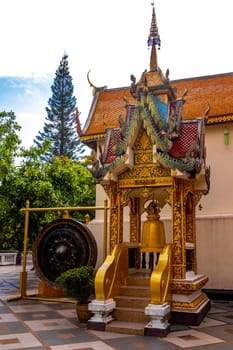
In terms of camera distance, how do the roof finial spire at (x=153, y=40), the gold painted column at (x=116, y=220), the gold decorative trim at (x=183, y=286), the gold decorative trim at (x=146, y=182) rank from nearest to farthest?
the gold decorative trim at (x=183, y=286) → the gold decorative trim at (x=146, y=182) → the gold painted column at (x=116, y=220) → the roof finial spire at (x=153, y=40)

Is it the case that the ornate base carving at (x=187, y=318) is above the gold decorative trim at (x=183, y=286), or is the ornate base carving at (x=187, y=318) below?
below

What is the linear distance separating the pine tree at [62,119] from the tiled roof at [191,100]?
723 inches

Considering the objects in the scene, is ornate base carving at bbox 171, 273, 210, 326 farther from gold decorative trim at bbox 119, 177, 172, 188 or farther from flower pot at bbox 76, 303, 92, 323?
gold decorative trim at bbox 119, 177, 172, 188

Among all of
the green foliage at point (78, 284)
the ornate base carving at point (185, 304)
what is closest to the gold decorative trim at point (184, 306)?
the ornate base carving at point (185, 304)

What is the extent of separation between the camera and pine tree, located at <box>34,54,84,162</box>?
102ft

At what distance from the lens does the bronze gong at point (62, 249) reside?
9.17m

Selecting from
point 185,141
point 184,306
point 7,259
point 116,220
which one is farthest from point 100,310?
point 7,259

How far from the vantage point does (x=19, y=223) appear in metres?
12.0

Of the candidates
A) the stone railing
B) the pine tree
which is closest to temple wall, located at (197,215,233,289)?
the stone railing

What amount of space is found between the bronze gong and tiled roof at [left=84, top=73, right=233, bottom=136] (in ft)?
10.5

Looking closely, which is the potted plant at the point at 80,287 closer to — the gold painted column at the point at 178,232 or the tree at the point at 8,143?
the gold painted column at the point at 178,232

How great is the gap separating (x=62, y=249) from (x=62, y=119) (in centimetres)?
2397

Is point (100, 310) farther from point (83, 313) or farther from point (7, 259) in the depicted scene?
point (7, 259)

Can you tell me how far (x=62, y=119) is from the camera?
32094 millimetres
